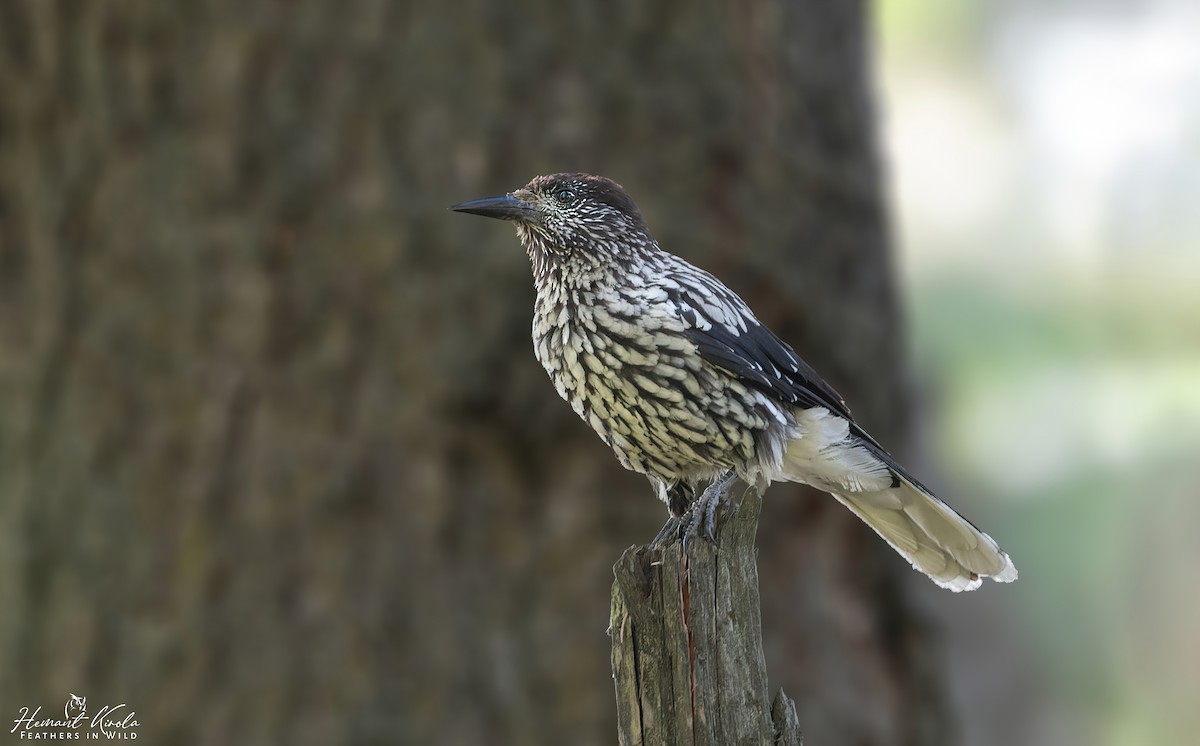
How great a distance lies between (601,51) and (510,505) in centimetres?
231

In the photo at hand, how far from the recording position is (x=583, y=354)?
159 inches

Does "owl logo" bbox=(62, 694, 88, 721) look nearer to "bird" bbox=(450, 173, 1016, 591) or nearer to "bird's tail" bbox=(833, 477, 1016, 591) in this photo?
"bird" bbox=(450, 173, 1016, 591)

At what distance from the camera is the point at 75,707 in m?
6.14

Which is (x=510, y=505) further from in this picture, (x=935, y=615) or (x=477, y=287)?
(x=935, y=615)

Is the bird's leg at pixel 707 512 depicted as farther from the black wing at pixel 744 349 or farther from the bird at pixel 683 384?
the black wing at pixel 744 349

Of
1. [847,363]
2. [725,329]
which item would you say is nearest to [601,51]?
[847,363]

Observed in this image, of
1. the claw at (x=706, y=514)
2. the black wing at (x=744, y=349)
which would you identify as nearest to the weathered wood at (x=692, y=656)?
the claw at (x=706, y=514)

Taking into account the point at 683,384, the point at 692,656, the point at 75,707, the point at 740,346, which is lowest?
the point at 692,656

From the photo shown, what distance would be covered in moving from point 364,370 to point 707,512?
2889 mm

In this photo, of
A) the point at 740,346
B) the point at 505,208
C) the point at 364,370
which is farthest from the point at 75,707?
the point at 740,346

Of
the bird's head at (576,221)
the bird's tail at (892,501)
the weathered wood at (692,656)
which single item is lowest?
the weathered wood at (692,656)

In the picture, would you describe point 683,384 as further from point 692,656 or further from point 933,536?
point 933,536

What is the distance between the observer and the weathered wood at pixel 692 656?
3273mm

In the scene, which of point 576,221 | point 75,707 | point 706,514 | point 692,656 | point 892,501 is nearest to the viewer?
point 692,656
